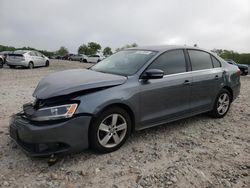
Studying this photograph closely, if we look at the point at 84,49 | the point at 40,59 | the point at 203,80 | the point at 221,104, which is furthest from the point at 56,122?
the point at 84,49

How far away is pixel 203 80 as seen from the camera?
4.79 metres

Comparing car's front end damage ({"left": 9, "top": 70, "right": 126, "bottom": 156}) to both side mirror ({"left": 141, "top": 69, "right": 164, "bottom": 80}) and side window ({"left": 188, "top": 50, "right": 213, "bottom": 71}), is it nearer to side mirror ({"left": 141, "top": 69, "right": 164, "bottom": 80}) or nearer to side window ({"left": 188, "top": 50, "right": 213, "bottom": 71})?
side mirror ({"left": 141, "top": 69, "right": 164, "bottom": 80})

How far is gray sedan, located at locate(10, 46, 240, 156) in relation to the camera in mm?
3141

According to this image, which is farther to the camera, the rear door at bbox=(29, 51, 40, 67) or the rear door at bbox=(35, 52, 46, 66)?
the rear door at bbox=(35, 52, 46, 66)

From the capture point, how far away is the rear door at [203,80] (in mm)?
4664

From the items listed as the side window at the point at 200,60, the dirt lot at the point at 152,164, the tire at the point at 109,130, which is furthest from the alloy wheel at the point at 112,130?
the side window at the point at 200,60

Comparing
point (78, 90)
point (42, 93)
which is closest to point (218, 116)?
point (78, 90)

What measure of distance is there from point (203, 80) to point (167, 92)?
1.03 m

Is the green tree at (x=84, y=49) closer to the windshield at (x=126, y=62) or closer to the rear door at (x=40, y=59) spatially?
the rear door at (x=40, y=59)

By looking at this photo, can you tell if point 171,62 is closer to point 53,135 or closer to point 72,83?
point 72,83

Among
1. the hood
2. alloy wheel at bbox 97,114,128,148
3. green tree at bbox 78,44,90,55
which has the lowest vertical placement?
alloy wheel at bbox 97,114,128,148

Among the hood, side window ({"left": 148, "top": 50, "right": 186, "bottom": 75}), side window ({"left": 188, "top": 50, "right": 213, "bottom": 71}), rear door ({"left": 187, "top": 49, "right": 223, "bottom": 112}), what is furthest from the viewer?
side window ({"left": 188, "top": 50, "right": 213, "bottom": 71})

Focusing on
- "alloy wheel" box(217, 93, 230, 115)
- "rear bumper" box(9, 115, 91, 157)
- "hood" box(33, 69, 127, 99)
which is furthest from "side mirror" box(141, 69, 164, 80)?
"alloy wheel" box(217, 93, 230, 115)

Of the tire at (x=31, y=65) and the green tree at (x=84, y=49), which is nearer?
the tire at (x=31, y=65)
